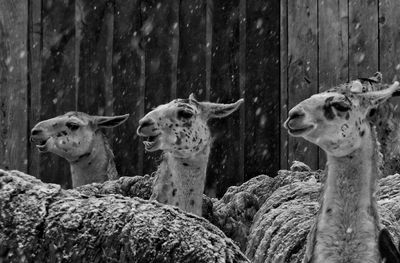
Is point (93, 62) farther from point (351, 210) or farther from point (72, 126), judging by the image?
point (351, 210)

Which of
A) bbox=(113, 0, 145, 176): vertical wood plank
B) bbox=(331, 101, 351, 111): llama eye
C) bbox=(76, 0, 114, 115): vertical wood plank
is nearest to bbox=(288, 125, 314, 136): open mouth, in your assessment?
bbox=(331, 101, 351, 111): llama eye

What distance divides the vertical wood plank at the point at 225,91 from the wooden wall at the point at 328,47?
0.43 meters

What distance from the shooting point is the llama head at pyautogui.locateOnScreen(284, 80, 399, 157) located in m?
4.90

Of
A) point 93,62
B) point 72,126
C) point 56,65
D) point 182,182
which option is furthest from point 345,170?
point 56,65

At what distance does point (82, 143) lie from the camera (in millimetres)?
8852

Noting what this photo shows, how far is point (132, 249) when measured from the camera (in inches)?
134

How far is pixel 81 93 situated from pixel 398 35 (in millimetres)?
2905

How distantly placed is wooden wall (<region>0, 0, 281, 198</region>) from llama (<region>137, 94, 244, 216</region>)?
9.13ft

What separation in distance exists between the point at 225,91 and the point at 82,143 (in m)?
1.52

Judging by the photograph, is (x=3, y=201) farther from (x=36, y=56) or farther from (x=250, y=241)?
(x=36, y=56)

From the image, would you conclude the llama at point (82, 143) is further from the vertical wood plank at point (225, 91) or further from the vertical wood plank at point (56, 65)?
the vertical wood plank at point (225, 91)

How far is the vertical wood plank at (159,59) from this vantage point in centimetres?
978

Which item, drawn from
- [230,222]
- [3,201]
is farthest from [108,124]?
[3,201]

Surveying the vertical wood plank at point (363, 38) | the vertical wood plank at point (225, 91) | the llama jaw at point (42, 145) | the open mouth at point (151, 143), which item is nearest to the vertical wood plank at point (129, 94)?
the vertical wood plank at point (225, 91)
